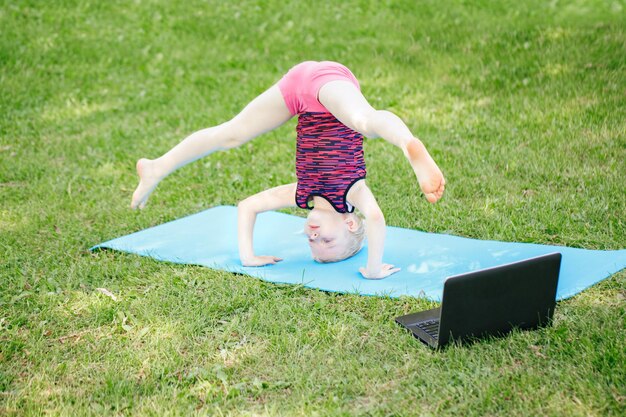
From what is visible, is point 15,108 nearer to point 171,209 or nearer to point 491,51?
point 171,209

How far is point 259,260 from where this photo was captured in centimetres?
445

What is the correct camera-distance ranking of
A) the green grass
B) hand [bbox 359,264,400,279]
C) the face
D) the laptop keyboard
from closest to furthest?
the green grass
the laptop keyboard
hand [bbox 359,264,400,279]
the face

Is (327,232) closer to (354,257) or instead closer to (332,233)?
(332,233)

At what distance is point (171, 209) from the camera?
5641 millimetres

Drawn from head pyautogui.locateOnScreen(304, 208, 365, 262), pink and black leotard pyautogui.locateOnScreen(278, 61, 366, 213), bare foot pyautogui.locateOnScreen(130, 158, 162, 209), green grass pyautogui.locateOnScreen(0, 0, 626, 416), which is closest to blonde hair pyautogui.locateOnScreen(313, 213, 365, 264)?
head pyautogui.locateOnScreen(304, 208, 365, 262)

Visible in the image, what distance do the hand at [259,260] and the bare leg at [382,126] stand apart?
3.62 ft

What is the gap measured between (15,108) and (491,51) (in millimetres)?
5409

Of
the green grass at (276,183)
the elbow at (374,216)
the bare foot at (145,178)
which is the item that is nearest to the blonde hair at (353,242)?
the elbow at (374,216)

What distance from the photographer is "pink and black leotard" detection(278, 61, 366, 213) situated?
4023 millimetres

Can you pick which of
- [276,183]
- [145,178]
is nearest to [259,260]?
[145,178]

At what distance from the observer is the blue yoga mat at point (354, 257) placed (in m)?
A: 4.04

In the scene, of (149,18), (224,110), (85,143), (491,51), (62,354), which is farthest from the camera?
(149,18)

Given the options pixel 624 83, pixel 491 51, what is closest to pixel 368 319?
pixel 624 83

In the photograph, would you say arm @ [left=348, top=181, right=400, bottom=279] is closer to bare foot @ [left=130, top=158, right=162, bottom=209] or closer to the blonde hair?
the blonde hair
